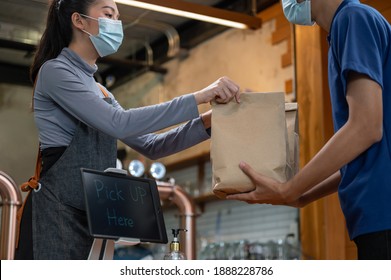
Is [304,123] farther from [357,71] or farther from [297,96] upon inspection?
[357,71]

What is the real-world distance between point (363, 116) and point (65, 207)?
84 cm

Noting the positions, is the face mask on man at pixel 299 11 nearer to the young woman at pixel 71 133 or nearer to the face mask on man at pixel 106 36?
the young woman at pixel 71 133

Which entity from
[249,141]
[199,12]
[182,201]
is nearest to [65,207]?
[249,141]

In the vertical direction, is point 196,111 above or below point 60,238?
above

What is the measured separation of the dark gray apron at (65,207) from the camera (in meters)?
1.92

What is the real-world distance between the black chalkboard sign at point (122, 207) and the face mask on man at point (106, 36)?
55cm

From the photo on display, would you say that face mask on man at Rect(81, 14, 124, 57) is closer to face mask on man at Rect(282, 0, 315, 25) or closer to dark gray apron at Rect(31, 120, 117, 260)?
dark gray apron at Rect(31, 120, 117, 260)

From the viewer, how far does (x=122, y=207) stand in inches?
70.7

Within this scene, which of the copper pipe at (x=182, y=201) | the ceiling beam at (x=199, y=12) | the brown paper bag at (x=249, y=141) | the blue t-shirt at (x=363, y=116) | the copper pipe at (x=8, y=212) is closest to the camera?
the blue t-shirt at (x=363, y=116)

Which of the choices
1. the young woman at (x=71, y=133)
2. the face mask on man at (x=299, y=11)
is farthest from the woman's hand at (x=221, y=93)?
the face mask on man at (x=299, y=11)

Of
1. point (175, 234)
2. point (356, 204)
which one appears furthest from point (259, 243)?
point (356, 204)

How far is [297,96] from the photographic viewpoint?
4.90m

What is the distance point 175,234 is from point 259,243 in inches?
146

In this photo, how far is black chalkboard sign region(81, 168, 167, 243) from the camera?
→ 5.60 ft
